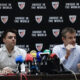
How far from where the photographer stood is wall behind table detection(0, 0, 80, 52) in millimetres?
5668

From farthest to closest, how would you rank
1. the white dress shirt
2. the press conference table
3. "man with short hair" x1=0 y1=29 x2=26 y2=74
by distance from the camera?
"man with short hair" x1=0 y1=29 x2=26 y2=74 → the white dress shirt → the press conference table

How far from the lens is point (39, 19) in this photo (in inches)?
225

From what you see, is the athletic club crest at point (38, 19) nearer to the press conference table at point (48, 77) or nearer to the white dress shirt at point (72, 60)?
the white dress shirt at point (72, 60)

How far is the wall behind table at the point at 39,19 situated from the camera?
5.67 meters

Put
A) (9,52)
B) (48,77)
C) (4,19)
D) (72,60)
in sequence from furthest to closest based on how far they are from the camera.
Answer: (4,19) → (9,52) → (72,60) → (48,77)

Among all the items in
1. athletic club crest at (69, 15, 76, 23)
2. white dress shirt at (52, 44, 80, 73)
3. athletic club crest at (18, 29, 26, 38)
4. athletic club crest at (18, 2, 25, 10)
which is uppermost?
athletic club crest at (18, 2, 25, 10)

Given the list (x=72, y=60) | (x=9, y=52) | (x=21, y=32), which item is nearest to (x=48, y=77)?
(x=72, y=60)

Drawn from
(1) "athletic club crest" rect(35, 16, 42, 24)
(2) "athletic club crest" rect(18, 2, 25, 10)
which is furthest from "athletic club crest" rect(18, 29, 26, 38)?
(2) "athletic club crest" rect(18, 2, 25, 10)

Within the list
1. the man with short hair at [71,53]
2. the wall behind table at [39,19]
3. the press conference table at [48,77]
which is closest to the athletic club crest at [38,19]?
the wall behind table at [39,19]

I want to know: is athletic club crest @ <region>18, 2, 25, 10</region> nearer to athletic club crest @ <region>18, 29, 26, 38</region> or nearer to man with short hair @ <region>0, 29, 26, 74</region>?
athletic club crest @ <region>18, 29, 26, 38</region>

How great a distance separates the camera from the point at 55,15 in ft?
18.8

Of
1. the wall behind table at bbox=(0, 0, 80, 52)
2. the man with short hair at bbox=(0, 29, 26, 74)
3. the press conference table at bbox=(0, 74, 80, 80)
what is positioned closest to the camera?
the press conference table at bbox=(0, 74, 80, 80)

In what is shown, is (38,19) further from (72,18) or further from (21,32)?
(72,18)

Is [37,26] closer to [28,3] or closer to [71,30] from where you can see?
[28,3]
